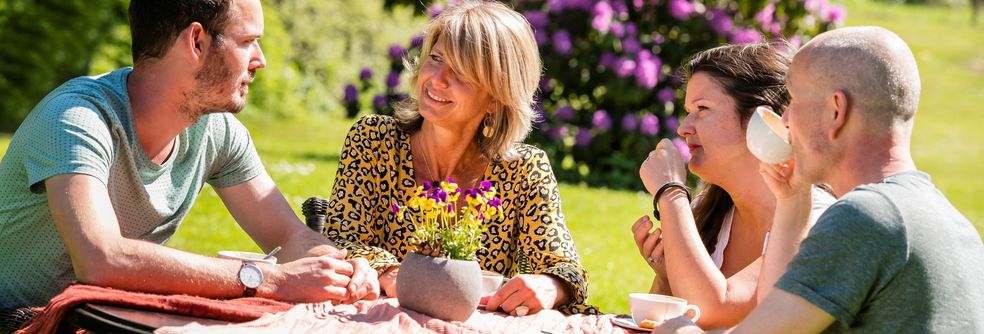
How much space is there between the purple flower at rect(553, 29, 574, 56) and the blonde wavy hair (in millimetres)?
7443

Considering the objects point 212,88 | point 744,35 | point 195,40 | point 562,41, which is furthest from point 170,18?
point 744,35

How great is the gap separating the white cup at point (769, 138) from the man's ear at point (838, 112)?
352 millimetres

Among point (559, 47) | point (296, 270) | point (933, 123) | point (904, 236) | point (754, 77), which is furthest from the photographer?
point (933, 123)

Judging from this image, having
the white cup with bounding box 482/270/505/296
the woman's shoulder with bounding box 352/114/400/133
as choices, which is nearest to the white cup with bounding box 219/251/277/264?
the white cup with bounding box 482/270/505/296

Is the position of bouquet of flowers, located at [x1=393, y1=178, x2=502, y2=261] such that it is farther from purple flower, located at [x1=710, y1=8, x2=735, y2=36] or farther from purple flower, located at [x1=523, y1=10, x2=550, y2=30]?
purple flower, located at [x1=710, y1=8, x2=735, y2=36]

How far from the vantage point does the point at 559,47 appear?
11.5 m

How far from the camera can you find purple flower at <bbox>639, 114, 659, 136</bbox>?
461 inches

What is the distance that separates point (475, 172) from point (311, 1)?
679 inches

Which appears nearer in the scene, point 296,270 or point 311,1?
point 296,270

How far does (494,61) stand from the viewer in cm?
377

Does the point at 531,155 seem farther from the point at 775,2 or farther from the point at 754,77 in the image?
the point at 775,2

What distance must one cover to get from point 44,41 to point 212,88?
1407 cm

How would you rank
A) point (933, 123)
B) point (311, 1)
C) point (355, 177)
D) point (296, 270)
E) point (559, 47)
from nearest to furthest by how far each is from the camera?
point (296, 270), point (355, 177), point (559, 47), point (311, 1), point (933, 123)

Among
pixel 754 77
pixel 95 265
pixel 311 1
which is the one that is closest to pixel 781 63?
pixel 754 77
